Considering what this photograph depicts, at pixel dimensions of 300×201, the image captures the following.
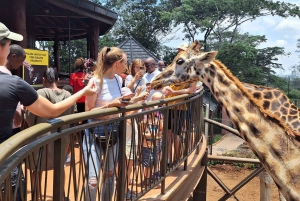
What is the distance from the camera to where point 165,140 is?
401 cm

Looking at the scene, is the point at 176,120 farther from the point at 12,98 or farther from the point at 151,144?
the point at 12,98

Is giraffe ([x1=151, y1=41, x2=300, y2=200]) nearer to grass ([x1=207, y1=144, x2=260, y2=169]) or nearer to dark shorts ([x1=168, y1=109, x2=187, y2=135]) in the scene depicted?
dark shorts ([x1=168, y1=109, x2=187, y2=135])

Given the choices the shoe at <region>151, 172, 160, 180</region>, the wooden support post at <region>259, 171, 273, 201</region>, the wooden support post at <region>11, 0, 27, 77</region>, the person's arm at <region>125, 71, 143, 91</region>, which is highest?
the wooden support post at <region>11, 0, 27, 77</region>

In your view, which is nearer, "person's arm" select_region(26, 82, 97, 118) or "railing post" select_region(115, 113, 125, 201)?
"person's arm" select_region(26, 82, 97, 118)

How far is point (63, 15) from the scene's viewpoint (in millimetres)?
9562

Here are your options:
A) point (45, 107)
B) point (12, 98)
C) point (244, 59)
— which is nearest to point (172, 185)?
point (45, 107)

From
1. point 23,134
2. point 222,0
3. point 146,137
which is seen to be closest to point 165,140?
point 146,137

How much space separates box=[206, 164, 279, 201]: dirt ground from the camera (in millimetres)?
14289

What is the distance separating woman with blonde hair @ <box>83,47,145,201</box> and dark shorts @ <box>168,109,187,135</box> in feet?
3.25

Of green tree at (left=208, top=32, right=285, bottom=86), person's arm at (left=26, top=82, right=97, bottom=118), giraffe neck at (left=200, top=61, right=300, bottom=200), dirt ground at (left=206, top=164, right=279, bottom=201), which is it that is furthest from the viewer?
green tree at (left=208, top=32, right=285, bottom=86)

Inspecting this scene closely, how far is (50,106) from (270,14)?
29.1m

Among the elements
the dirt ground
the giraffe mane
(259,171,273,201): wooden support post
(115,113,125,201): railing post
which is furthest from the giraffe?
the dirt ground

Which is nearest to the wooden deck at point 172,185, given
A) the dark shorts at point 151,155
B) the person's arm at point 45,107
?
the dark shorts at point 151,155

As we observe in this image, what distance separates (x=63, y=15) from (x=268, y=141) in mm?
7595
